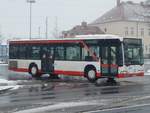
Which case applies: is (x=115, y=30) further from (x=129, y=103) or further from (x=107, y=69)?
(x=129, y=103)

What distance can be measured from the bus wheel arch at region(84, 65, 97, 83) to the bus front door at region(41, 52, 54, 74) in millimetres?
2980

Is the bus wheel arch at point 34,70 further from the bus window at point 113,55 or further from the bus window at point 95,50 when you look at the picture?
the bus window at point 113,55

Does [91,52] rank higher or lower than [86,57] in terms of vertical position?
higher

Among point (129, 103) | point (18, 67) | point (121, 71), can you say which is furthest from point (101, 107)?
point (18, 67)

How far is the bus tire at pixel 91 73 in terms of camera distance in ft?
99.9

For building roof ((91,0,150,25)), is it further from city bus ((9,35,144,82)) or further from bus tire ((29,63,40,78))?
city bus ((9,35,144,82))

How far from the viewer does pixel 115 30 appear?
10556cm

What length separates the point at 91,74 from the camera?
30594mm

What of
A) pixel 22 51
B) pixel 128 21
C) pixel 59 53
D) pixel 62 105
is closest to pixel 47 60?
pixel 59 53

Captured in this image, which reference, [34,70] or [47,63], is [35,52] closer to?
[34,70]

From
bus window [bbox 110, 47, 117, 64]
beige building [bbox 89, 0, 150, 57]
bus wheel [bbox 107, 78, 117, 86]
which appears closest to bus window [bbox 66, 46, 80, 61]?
bus wheel [bbox 107, 78, 117, 86]

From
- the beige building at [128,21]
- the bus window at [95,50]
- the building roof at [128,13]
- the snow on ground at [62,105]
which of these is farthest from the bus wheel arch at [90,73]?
the building roof at [128,13]

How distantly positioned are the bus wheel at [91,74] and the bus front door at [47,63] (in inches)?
122

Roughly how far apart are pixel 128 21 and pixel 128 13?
1773 millimetres
